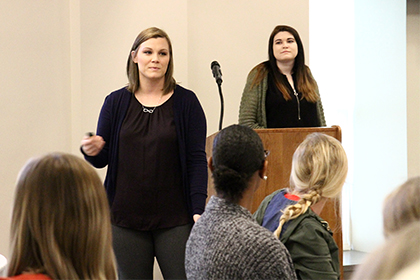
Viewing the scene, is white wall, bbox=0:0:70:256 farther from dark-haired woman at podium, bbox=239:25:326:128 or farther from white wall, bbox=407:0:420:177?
white wall, bbox=407:0:420:177

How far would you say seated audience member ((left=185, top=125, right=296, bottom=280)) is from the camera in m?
1.48

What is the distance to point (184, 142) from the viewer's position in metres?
2.58

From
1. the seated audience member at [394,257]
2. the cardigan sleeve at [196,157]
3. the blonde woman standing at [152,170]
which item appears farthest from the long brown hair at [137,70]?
the seated audience member at [394,257]

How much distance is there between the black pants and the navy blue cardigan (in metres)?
0.16

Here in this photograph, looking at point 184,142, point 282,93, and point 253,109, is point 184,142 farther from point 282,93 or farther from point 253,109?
point 282,93

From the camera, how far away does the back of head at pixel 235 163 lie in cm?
160

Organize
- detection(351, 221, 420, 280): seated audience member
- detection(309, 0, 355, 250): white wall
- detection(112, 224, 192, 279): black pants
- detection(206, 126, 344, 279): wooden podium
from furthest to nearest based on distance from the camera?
detection(309, 0, 355, 250): white wall, detection(206, 126, 344, 279): wooden podium, detection(112, 224, 192, 279): black pants, detection(351, 221, 420, 280): seated audience member

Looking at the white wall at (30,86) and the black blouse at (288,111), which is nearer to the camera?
the black blouse at (288,111)

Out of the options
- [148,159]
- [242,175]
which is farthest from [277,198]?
[148,159]

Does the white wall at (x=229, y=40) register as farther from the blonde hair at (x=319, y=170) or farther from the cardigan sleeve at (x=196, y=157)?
the blonde hair at (x=319, y=170)

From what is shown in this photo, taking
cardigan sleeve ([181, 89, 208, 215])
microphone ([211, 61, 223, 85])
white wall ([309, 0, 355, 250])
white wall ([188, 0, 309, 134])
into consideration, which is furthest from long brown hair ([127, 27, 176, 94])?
white wall ([309, 0, 355, 250])

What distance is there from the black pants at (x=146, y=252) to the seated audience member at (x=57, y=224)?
136cm

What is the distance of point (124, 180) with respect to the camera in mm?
2547

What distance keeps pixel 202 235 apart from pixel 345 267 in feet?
11.8
